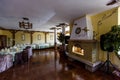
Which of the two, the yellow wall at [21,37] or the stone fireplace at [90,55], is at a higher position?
the yellow wall at [21,37]

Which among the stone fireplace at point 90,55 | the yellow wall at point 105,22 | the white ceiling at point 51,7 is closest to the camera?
the white ceiling at point 51,7

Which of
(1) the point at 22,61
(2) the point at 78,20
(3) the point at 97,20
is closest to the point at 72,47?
(2) the point at 78,20

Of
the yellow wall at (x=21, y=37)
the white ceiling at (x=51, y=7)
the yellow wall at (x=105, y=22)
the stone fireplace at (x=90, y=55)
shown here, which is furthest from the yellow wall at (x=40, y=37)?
the yellow wall at (x=105, y=22)

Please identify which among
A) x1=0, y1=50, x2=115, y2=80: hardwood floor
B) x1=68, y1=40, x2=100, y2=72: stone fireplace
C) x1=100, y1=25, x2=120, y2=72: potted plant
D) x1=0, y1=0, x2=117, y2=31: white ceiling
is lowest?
x1=0, y1=50, x2=115, y2=80: hardwood floor

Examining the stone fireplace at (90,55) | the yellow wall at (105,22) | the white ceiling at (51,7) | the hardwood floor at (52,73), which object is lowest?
the hardwood floor at (52,73)

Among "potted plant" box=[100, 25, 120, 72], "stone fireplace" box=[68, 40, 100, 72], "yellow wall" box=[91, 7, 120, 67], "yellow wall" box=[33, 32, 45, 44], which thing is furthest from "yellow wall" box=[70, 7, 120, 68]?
"yellow wall" box=[33, 32, 45, 44]

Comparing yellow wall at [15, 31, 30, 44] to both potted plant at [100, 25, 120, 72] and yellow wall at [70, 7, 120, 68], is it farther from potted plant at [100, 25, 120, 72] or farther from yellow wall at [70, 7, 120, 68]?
potted plant at [100, 25, 120, 72]

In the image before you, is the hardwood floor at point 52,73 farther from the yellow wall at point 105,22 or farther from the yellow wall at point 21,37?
the yellow wall at point 21,37

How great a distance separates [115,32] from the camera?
3275mm

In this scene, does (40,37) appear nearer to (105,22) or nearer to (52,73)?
(52,73)

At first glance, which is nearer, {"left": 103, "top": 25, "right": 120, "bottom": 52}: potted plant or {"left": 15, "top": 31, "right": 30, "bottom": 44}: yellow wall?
{"left": 103, "top": 25, "right": 120, "bottom": 52}: potted plant

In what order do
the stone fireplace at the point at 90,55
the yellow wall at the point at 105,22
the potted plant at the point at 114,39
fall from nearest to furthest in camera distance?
1. the potted plant at the point at 114,39
2. the yellow wall at the point at 105,22
3. the stone fireplace at the point at 90,55


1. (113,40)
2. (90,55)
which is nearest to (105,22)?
(113,40)

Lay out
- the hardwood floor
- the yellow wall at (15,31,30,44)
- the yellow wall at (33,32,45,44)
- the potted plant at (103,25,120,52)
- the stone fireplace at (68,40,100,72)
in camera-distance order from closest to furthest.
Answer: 1. the potted plant at (103,25,120,52)
2. the hardwood floor
3. the stone fireplace at (68,40,100,72)
4. the yellow wall at (15,31,30,44)
5. the yellow wall at (33,32,45,44)
